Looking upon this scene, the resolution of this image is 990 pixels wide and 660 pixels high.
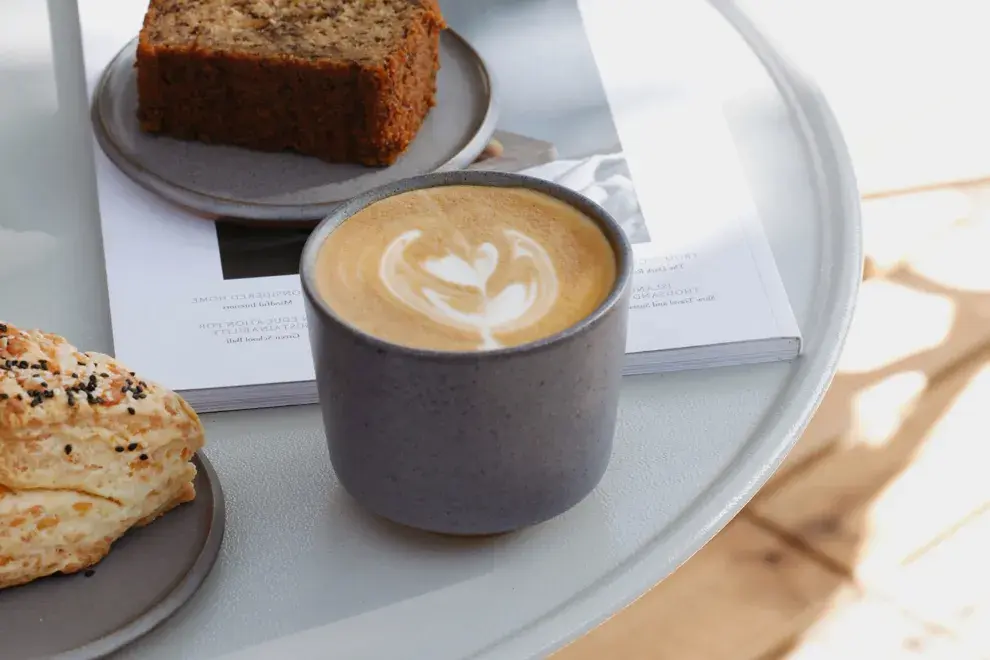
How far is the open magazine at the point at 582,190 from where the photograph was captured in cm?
71

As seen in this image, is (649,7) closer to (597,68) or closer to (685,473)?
(597,68)

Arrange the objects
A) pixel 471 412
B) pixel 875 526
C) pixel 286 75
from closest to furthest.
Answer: pixel 471 412 → pixel 286 75 → pixel 875 526

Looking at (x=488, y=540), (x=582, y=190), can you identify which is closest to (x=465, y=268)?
(x=488, y=540)

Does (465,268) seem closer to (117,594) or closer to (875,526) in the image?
(117,594)

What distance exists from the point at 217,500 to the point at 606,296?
222 mm

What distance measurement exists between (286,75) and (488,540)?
379 mm

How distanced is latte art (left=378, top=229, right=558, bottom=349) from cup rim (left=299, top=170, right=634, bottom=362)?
0.03 m

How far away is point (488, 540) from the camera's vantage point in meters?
0.62

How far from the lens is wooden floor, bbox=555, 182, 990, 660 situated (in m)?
1.21

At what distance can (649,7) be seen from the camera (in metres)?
1.04

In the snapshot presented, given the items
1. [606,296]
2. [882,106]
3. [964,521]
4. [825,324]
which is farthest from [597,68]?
[882,106]

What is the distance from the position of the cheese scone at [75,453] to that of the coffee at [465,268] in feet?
0.36

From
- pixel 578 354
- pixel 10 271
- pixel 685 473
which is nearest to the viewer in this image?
pixel 578 354

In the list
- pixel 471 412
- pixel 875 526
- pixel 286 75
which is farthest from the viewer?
pixel 875 526
